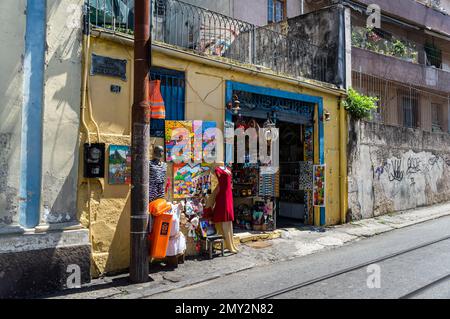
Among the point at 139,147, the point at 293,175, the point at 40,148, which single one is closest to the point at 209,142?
the point at 139,147

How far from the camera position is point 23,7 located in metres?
6.05

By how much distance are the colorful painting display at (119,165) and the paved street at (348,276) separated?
2099 mm

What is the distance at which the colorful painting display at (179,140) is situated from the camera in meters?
7.70

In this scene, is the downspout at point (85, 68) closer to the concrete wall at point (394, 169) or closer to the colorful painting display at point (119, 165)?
the colorful painting display at point (119, 165)

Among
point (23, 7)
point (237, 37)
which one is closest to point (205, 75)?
point (237, 37)

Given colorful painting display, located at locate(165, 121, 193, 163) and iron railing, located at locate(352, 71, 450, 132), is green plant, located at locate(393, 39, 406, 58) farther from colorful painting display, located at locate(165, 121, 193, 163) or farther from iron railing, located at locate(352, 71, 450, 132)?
colorful painting display, located at locate(165, 121, 193, 163)

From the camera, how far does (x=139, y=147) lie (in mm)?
6312

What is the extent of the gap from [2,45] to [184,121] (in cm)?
331

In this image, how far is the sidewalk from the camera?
Result: 6086 mm

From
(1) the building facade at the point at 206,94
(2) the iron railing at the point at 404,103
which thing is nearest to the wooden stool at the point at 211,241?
(1) the building facade at the point at 206,94

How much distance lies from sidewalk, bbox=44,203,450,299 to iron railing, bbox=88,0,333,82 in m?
4.11

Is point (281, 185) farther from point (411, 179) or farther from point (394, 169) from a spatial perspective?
point (411, 179)

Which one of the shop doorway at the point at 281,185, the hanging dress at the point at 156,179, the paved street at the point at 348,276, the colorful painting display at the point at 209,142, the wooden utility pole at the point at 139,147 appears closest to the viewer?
the paved street at the point at 348,276

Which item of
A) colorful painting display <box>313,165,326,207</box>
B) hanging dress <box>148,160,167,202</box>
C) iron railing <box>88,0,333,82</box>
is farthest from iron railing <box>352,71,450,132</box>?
hanging dress <box>148,160,167,202</box>
